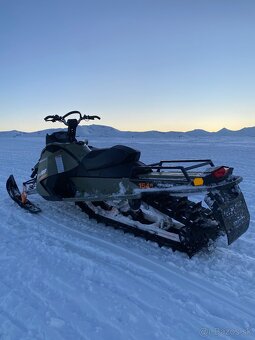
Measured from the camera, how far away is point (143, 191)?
410 cm

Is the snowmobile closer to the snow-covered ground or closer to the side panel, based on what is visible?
the side panel

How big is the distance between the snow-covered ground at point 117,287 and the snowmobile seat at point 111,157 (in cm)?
88

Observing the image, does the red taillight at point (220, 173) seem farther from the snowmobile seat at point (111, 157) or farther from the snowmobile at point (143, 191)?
the snowmobile seat at point (111, 157)

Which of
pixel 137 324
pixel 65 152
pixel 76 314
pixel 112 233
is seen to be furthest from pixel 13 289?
pixel 65 152

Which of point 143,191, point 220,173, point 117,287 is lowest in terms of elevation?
point 117,287

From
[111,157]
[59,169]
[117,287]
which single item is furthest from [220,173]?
[59,169]

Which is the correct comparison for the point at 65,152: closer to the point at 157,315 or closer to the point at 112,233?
the point at 112,233

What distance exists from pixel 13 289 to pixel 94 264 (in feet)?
2.85

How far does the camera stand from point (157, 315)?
9.25ft

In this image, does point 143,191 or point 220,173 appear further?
point 143,191

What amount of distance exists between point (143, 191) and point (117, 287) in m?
1.21

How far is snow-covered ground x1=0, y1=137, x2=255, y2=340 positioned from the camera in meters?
2.65

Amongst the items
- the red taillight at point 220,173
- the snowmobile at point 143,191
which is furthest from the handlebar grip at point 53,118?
the red taillight at point 220,173

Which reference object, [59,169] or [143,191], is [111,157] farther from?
[59,169]
